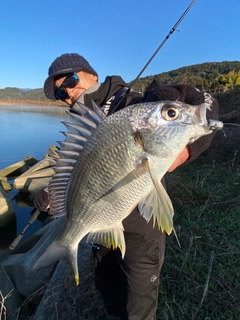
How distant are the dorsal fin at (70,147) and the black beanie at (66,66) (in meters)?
0.90

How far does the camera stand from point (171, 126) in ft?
4.49

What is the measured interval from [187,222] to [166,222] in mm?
2771

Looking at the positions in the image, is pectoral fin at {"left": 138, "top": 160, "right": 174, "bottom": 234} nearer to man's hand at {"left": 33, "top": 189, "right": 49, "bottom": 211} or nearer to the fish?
the fish

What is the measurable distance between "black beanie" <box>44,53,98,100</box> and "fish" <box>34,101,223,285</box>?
3.28 ft

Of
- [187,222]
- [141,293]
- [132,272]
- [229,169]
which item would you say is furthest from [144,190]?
[229,169]

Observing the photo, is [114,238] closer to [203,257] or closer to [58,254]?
[58,254]

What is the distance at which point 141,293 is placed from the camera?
6.40ft

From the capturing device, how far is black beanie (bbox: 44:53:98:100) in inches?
94.0

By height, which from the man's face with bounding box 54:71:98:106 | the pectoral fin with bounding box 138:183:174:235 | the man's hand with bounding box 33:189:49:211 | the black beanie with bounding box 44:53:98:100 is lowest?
the pectoral fin with bounding box 138:183:174:235

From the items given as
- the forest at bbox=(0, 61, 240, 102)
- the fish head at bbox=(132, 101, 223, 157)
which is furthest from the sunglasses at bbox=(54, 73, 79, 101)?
the fish head at bbox=(132, 101, 223, 157)

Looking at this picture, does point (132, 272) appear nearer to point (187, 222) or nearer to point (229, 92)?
point (187, 222)

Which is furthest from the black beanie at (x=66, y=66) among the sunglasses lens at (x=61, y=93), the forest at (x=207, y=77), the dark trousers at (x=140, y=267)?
the dark trousers at (x=140, y=267)

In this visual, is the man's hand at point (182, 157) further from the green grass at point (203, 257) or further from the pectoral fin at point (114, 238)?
the green grass at point (203, 257)

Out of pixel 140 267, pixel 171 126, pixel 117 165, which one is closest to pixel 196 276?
pixel 140 267
